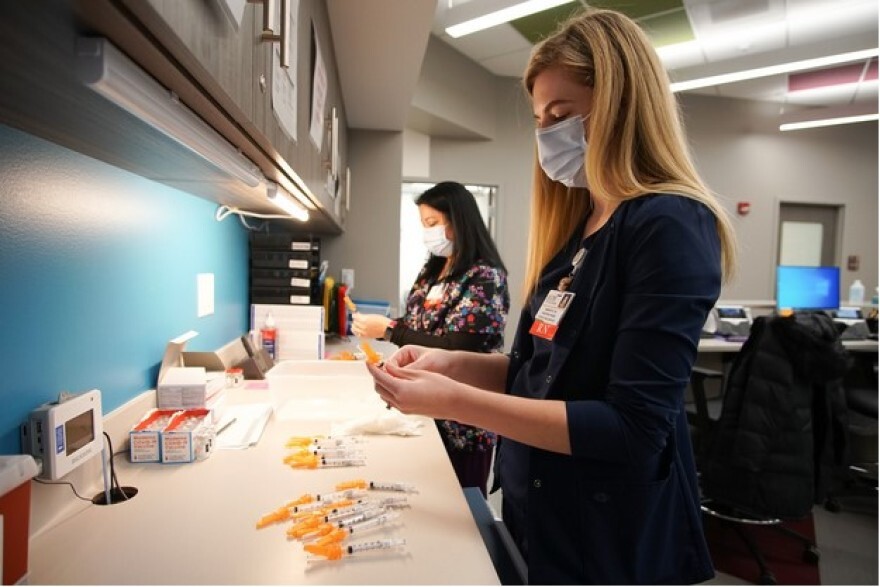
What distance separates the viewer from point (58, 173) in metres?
0.80

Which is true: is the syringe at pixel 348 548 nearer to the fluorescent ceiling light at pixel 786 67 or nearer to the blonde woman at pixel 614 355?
the blonde woman at pixel 614 355

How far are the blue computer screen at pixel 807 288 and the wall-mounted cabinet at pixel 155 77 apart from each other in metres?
4.05

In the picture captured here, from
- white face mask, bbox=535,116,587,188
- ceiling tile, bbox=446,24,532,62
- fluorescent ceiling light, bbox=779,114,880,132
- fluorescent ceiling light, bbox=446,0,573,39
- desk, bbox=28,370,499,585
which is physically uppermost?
ceiling tile, bbox=446,24,532,62

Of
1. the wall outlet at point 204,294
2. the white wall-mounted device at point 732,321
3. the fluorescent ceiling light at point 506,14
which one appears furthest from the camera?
the white wall-mounted device at point 732,321

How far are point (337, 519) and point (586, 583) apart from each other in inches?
16.1

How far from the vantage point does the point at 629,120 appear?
822mm

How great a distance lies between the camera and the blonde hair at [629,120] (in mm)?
822

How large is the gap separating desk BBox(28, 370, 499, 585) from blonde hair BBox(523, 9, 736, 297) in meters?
0.60

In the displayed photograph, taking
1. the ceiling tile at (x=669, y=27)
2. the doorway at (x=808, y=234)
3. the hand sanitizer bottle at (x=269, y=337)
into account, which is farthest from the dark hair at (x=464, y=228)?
the doorway at (x=808, y=234)

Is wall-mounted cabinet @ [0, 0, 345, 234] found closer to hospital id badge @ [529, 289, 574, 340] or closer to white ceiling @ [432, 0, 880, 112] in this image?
hospital id badge @ [529, 289, 574, 340]

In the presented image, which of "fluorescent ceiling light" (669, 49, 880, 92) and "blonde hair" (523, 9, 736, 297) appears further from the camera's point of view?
"fluorescent ceiling light" (669, 49, 880, 92)

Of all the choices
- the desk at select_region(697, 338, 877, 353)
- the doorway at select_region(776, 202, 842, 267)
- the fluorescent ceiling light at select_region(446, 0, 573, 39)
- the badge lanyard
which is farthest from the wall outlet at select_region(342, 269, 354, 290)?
the doorway at select_region(776, 202, 842, 267)

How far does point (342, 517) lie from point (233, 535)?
156 mm

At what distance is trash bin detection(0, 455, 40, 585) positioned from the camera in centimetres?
53
